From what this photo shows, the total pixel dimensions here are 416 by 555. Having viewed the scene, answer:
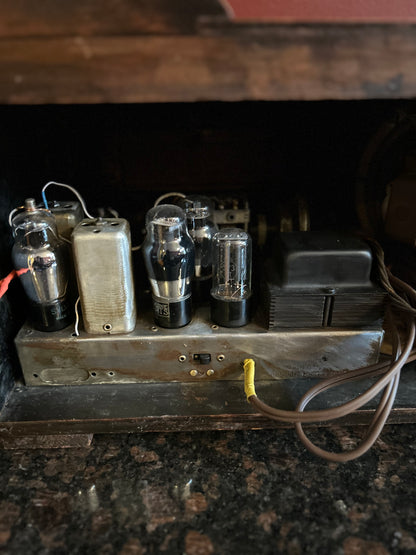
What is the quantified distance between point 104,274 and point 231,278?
253 mm

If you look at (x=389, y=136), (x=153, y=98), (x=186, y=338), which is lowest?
(x=186, y=338)

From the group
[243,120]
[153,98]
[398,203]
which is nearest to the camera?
[153,98]

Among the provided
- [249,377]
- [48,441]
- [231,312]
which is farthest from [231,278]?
[48,441]

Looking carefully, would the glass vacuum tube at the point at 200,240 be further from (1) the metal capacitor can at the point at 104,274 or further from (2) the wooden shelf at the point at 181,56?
(2) the wooden shelf at the point at 181,56

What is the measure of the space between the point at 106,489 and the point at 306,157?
81 centimetres

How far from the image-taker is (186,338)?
753 mm

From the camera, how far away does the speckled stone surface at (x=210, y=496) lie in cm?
57

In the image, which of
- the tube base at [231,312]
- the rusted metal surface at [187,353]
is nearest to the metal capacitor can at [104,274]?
the rusted metal surface at [187,353]

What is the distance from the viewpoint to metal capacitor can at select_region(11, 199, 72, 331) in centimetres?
75

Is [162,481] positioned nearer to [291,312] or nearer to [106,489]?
[106,489]

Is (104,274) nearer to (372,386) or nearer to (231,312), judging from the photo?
(231,312)

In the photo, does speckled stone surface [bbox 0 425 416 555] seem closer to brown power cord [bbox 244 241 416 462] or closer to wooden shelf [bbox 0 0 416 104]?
brown power cord [bbox 244 241 416 462]

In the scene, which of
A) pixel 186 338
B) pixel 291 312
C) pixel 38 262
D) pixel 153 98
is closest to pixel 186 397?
pixel 186 338

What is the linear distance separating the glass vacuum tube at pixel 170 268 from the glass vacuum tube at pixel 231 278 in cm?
6
